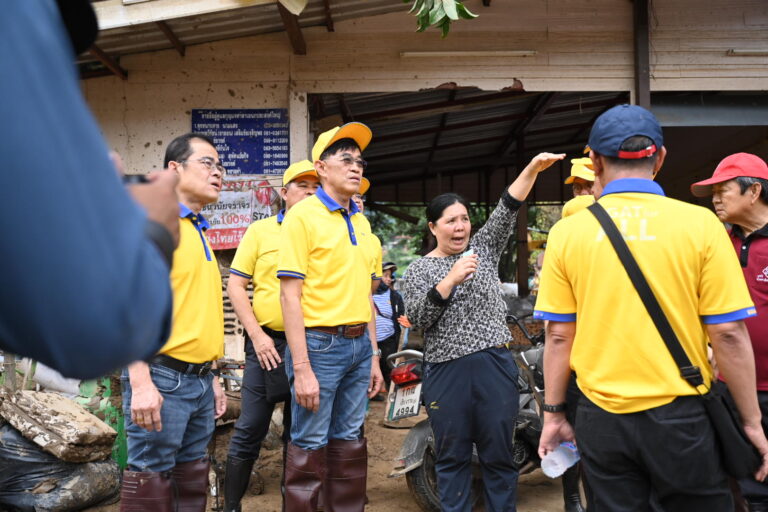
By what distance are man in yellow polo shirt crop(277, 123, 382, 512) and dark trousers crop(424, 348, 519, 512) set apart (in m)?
0.45

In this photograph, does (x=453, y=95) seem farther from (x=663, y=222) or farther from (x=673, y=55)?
(x=663, y=222)

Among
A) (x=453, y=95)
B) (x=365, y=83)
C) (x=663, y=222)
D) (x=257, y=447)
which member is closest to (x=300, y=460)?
(x=257, y=447)

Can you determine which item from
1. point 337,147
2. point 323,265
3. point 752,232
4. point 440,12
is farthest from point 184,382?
point 752,232

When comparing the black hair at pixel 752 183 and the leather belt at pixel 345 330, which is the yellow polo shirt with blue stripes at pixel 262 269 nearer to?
the leather belt at pixel 345 330

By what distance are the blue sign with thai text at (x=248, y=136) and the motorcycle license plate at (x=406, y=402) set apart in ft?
9.03

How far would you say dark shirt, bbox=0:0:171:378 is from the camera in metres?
0.69

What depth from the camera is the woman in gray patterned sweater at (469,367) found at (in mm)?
3504

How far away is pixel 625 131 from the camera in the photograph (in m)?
2.31

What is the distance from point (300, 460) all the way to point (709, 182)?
2543 mm

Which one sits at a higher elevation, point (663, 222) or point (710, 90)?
point (710, 90)

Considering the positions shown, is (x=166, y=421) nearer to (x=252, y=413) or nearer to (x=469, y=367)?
(x=252, y=413)

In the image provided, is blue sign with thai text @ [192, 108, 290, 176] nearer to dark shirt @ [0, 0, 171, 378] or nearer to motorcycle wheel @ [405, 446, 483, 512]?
motorcycle wheel @ [405, 446, 483, 512]

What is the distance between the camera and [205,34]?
599 centimetres

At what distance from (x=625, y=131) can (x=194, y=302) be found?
1.90 meters
